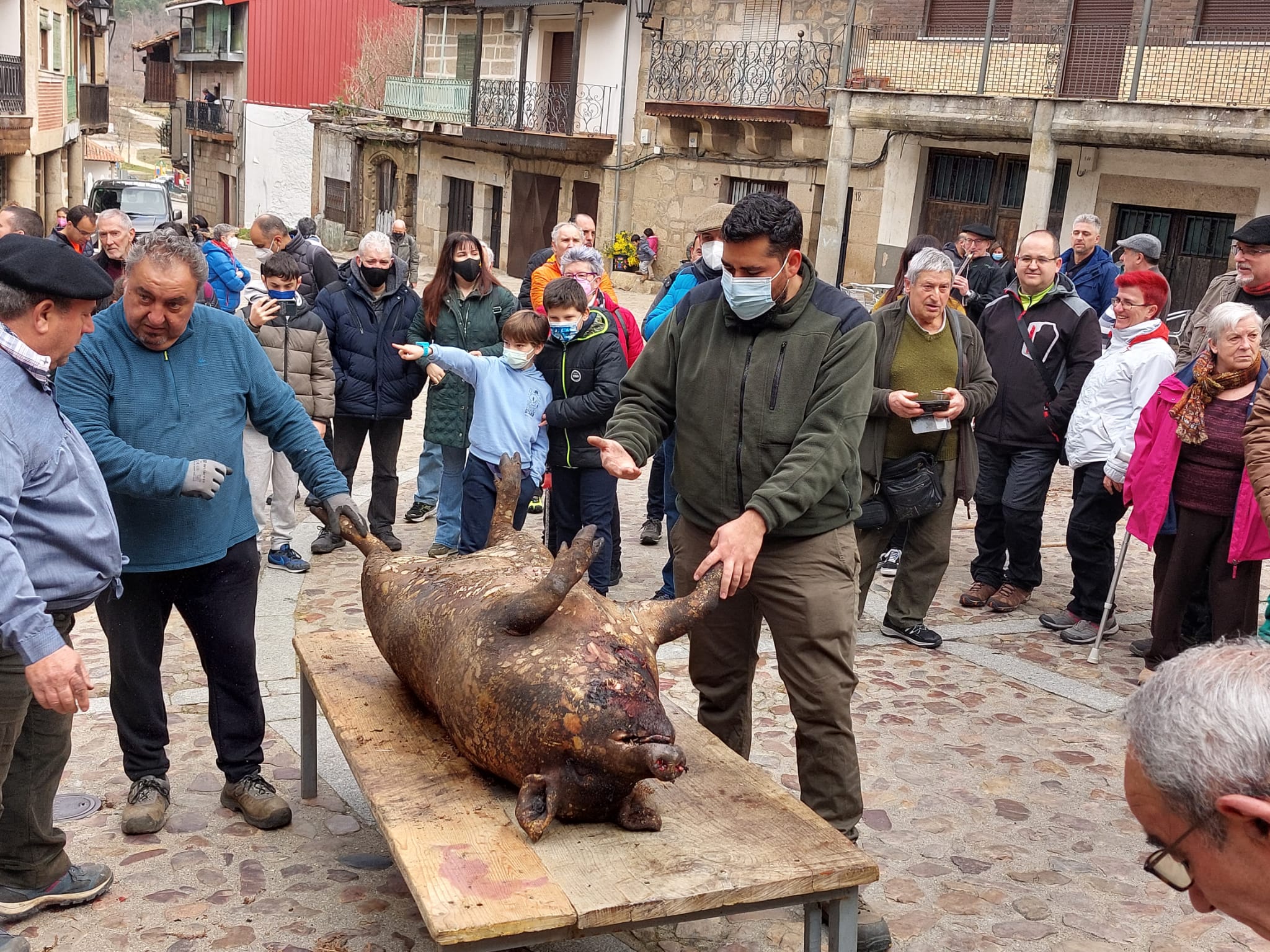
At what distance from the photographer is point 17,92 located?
92.1ft

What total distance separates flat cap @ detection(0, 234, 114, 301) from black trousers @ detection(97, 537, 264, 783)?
1.16 meters

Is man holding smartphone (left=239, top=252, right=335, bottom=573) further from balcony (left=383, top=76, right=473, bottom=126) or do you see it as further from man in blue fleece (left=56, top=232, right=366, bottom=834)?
balcony (left=383, top=76, right=473, bottom=126)

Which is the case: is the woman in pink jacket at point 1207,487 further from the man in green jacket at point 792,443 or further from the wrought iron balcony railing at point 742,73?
the wrought iron balcony railing at point 742,73

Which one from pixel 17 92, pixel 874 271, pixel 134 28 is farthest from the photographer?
pixel 134 28

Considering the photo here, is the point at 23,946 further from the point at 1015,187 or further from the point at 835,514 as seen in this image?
the point at 1015,187

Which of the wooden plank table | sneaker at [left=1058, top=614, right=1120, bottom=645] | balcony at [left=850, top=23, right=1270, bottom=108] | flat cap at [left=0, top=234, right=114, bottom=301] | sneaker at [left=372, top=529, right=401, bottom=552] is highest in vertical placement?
balcony at [left=850, top=23, right=1270, bottom=108]

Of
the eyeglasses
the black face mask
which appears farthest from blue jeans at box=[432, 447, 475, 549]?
the eyeglasses

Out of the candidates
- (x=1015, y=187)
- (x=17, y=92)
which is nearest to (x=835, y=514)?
(x=1015, y=187)

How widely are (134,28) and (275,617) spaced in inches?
3822

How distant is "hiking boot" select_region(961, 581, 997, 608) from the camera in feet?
24.2

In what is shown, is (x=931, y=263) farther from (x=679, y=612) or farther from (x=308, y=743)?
(x=308, y=743)

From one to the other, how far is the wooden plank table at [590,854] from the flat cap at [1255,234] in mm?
4467

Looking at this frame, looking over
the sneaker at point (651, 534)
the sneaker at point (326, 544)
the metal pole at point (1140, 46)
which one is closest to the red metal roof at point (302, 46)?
the metal pole at point (1140, 46)

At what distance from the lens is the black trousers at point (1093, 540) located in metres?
6.88
